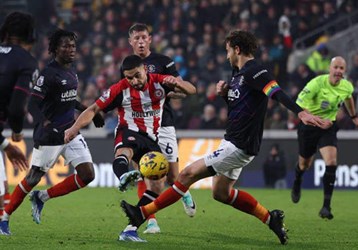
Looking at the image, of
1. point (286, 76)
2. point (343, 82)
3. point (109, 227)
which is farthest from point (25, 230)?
point (286, 76)

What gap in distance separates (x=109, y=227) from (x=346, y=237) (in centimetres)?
298

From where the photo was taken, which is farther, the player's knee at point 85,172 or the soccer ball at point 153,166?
the player's knee at point 85,172

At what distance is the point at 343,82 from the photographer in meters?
14.5

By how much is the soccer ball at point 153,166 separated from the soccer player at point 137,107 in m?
0.33

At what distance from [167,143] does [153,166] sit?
6.28 ft

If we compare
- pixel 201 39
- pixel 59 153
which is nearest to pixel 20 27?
pixel 59 153

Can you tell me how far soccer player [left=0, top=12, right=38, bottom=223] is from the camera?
8945 millimetres

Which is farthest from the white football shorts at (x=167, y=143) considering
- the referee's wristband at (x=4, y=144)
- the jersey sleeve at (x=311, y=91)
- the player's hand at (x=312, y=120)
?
the jersey sleeve at (x=311, y=91)

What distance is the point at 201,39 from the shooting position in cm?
2583

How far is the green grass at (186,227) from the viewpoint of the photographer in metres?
9.80

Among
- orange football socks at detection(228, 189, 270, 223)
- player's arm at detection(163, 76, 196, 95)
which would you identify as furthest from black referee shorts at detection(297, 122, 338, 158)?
player's arm at detection(163, 76, 196, 95)

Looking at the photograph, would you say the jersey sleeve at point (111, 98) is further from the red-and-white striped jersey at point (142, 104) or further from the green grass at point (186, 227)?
the green grass at point (186, 227)

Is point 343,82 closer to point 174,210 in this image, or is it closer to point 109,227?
point 174,210

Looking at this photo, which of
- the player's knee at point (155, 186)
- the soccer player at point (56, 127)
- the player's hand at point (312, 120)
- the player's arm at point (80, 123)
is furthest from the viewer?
the soccer player at point (56, 127)
